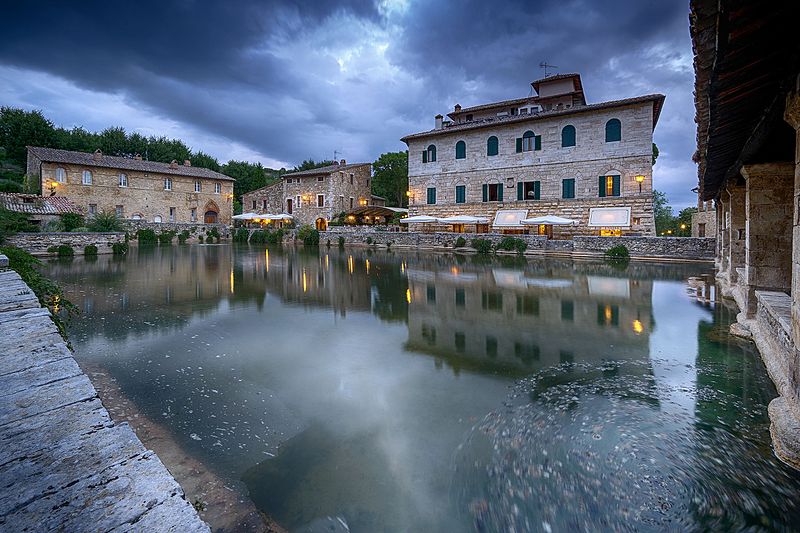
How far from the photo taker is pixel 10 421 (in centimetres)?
186

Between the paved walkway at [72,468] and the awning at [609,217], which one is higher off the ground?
the awning at [609,217]

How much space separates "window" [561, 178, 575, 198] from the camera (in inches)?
1061

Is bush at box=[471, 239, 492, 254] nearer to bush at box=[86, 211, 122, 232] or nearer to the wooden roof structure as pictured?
the wooden roof structure

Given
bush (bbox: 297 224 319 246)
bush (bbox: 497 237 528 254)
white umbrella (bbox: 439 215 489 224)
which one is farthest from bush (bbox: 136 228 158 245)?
bush (bbox: 497 237 528 254)

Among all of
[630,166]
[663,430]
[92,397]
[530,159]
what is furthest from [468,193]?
[92,397]

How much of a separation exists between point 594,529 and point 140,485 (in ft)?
9.24

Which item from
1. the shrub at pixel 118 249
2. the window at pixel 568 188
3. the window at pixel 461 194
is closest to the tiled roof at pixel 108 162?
the shrub at pixel 118 249

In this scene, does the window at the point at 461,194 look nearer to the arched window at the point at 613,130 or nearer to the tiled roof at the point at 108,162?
the arched window at the point at 613,130

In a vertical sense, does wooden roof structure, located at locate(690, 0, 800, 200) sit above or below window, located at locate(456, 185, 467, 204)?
below

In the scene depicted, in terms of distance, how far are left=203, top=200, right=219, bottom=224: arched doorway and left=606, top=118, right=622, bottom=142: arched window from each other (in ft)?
128

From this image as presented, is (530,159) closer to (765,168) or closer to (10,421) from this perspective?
(765,168)

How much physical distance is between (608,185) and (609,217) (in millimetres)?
2219

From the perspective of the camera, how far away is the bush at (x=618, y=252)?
21.6 meters

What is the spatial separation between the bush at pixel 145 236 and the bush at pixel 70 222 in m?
7.89
